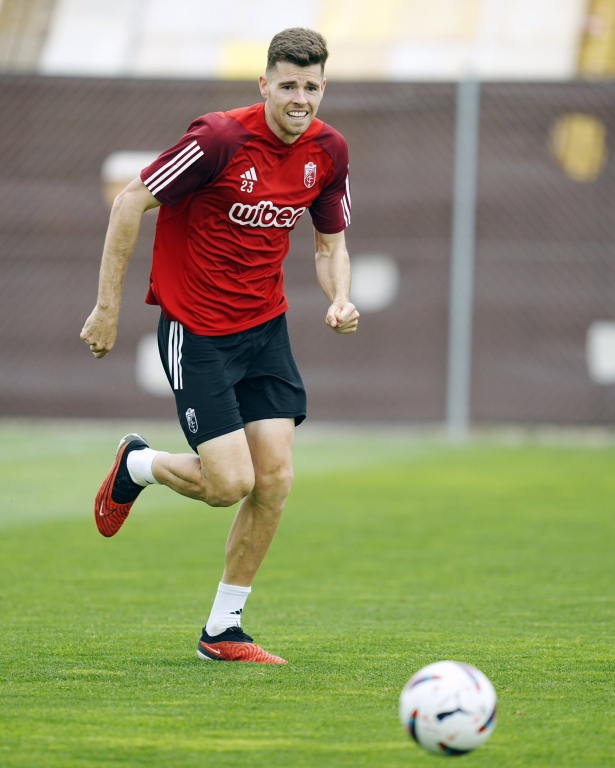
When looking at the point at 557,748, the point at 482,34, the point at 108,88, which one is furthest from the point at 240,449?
the point at 482,34

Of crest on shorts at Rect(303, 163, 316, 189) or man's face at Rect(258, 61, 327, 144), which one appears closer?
man's face at Rect(258, 61, 327, 144)

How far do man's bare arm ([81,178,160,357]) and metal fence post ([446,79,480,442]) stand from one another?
7931 mm

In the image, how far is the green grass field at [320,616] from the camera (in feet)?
11.0

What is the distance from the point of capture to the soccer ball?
314 centimetres

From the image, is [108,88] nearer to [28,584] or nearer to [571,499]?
[571,499]

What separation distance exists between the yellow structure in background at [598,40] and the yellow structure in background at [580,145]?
4386 mm

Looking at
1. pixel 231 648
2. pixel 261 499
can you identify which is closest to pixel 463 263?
pixel 261 499

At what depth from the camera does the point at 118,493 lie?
16.4 ft

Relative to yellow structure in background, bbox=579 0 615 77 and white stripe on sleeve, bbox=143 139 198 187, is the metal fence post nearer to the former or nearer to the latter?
yellow structure in background, bbox=579 0 615 77

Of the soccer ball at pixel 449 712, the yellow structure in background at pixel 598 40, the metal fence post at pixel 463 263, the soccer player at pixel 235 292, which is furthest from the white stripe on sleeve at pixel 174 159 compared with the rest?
the yellow structure in background at pixel 598 40

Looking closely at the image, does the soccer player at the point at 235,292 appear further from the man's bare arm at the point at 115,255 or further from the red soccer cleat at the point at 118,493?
the red soccer cleat at the point at 118,493

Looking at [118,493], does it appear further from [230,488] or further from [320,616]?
[320,616]

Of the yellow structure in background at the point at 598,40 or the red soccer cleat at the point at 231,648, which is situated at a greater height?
the yellow structure in background at the point at 598,40

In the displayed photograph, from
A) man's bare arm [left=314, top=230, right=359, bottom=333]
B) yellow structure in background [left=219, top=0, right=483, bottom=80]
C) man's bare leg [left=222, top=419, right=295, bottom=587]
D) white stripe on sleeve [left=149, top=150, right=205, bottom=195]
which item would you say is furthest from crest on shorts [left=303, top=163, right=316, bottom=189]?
yellow structure in background [left=219, top=0, right=483, bottom=80]
